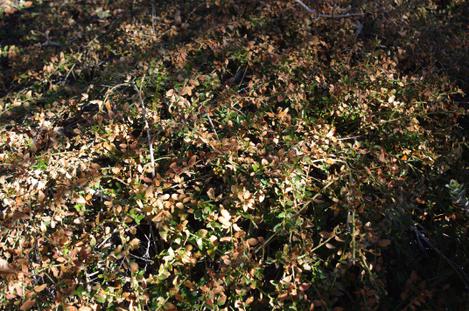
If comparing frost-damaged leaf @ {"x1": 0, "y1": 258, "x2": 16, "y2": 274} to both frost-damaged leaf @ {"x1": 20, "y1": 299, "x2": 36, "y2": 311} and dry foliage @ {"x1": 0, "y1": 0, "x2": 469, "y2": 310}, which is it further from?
frost-damaged leaf @ {"x1": 20, "y1": 299, "x2": 36, "y2": 311}

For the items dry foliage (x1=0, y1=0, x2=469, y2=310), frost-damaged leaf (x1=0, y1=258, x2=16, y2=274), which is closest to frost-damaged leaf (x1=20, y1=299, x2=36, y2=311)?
dry foliage (x1=0, y1=0, x2=469, y2=310)

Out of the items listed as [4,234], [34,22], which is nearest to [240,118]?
[4,234]

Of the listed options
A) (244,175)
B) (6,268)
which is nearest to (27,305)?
(6,268)

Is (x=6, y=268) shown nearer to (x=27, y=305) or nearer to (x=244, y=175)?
(x=27, y=305)

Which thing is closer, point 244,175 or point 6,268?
point 6,268

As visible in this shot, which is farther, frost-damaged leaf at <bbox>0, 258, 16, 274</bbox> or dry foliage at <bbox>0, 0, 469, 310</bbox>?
dry foliage at <bbox>0, 0, 469, 310</bbox>

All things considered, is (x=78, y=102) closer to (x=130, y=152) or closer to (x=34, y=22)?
(x=130, y=152)

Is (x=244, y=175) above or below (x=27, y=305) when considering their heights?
above

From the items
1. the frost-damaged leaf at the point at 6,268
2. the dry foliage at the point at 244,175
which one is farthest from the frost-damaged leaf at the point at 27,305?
the frost-damaged leaf at the point at 6,268

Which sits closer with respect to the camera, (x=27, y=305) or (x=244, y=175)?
(x=27, y=305)

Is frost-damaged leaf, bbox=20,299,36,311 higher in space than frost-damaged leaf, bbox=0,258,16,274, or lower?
lower

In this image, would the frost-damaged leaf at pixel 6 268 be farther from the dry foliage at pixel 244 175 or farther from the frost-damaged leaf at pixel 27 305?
the frost-damaged leaf at pixel 27 305

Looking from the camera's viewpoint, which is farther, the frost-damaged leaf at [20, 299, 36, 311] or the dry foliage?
the dry foliage

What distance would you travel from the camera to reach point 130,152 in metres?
2.32
